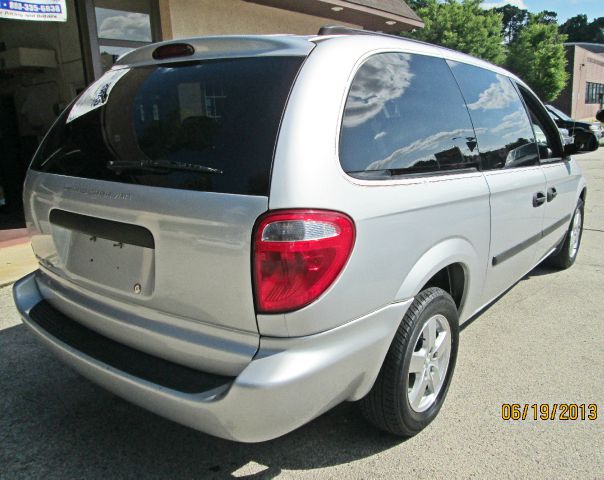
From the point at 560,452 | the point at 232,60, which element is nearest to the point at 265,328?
the point at 232,60

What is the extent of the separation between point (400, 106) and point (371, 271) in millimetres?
825

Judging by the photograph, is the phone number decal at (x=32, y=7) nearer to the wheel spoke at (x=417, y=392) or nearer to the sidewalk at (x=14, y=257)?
the sidewalk at (x=14, y=257)

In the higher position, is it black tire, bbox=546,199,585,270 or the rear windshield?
the rear windshield

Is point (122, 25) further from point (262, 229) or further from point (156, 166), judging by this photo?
point (262, 229)

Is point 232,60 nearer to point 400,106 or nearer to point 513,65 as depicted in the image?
point 400,106

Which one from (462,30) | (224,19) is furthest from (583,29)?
(224,19)

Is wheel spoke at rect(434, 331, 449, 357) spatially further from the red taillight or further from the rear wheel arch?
the red taillight

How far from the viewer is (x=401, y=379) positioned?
223cm

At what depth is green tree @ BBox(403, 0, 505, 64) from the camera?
125ft

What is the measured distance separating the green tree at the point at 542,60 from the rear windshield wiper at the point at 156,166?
131 ft

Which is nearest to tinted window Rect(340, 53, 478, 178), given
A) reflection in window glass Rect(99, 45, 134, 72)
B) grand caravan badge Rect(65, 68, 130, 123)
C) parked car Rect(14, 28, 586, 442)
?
parked car Rect(14, 28, 586, 442)

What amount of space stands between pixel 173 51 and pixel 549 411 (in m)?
2.65

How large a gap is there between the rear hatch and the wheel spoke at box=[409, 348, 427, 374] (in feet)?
3.06

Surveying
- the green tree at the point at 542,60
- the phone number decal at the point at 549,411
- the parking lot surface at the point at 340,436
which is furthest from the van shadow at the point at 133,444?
the green tree at the point at 542,60
